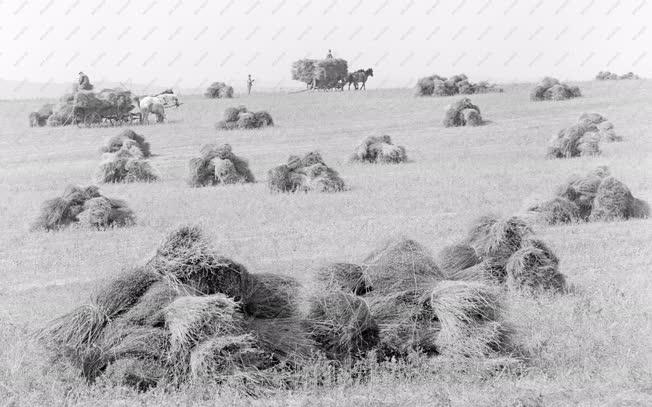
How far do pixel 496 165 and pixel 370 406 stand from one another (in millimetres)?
19725

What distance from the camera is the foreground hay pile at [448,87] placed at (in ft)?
175

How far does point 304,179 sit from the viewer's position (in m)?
20.9

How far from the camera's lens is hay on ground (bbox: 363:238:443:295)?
8.65 metres

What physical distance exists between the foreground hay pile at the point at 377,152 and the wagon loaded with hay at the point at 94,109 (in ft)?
58.5

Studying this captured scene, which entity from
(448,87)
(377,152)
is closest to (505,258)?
(377,152)

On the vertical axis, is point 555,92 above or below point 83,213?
above

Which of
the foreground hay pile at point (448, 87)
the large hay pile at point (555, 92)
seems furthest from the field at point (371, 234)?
the foreground hay pile at point (448, 87)

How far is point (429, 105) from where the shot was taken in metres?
47.2

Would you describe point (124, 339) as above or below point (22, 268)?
above

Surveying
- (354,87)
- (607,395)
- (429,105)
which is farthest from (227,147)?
(354,87)

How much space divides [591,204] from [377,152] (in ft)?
38.9

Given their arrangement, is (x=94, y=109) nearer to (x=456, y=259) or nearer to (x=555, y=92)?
(x=555, y=92)

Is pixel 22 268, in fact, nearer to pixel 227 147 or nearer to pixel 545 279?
pixel 545 279

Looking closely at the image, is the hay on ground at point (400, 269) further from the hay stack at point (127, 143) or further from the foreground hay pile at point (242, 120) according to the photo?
the foreground hay pile at point (242, 120)
